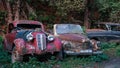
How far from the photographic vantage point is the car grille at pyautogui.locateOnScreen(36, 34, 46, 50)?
12.5 meters

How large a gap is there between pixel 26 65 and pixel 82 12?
15.1m

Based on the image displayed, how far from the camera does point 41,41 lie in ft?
41.5

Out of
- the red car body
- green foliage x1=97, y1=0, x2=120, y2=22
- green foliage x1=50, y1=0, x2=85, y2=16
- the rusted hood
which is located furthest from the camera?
green foliage x1=97, y1=0, x2=120, y2=22

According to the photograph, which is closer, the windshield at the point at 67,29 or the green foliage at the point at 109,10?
the windshield at the point at 67,29

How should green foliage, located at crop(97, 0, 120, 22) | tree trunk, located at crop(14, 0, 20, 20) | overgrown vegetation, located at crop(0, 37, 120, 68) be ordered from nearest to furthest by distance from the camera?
overgrown vegetation, located at crop(0, 37, 120, 68)
tree trunk, located at crop(14, 0, 20, 20)
green foliage, located at crop(97, 0, 120, 22)

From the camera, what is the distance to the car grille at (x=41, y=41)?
12.5m

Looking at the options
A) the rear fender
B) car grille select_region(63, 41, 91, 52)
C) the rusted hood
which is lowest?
car grille select_region(63, 41, 91, 52)

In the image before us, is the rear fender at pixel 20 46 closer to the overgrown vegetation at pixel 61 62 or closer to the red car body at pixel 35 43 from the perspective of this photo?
the red car body at pixel 35 43

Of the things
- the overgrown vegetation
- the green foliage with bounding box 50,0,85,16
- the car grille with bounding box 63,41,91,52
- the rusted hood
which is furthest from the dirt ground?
the green foliage with bounding box 50,0,85,16

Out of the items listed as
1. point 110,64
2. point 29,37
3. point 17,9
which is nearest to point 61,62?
point 29,37

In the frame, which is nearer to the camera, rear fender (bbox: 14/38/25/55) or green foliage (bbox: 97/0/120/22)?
rear fender (bbox: 14/38/25/55)

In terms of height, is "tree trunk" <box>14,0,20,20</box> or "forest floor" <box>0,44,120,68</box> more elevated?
"tree trunk" <box>14,0,20,20</box>

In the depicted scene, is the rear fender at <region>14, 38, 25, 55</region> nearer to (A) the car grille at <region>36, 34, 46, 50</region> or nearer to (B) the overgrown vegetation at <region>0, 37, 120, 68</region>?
(B) the overgrown vegetation at <region>0, 37, 120, 68</region>

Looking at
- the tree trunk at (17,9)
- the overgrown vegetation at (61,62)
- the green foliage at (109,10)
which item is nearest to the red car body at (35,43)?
the overgrown vegetation at (61,62)
